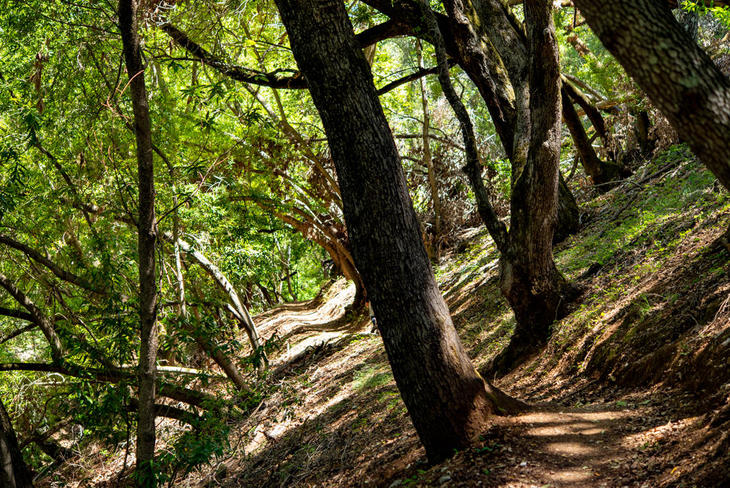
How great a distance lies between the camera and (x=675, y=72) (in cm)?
266

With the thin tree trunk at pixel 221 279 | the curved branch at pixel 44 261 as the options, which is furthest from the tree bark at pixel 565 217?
the curved branch at pixel 44 261

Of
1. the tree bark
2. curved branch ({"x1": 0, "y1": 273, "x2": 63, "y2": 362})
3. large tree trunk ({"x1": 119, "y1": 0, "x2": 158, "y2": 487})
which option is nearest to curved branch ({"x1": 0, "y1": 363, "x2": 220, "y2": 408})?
curved branch ({"x1": 0, "y1": 273, "x2": 63, "y2": 362})

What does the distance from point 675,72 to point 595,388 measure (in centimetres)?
342

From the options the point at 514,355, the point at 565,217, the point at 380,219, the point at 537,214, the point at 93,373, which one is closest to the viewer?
the point at 380,219

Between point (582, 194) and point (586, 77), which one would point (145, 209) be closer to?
point (582, 194)

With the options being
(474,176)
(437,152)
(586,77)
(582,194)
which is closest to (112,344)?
(474,176)

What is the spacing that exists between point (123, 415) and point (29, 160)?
15.2 ft

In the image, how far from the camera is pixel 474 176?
577cm

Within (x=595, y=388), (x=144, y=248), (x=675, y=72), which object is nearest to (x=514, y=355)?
(x=595, y=388)

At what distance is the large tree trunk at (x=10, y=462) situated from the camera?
18.3ft

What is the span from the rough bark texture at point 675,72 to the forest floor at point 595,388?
165cm

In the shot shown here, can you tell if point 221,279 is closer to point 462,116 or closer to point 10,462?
point 10,462

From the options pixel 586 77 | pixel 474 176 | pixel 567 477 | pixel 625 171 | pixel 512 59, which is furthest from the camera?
pixel 586 77

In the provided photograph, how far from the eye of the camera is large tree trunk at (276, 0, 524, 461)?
3.91 m
